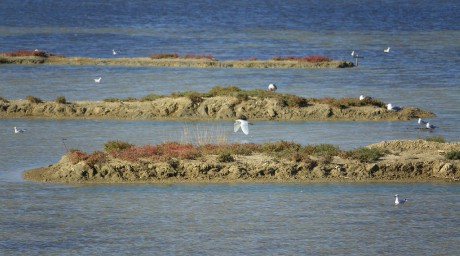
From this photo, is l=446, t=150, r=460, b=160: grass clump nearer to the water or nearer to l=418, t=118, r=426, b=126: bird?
the water

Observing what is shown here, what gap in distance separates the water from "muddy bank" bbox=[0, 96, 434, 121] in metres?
1.30

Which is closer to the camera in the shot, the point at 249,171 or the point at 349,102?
the point at 249,171

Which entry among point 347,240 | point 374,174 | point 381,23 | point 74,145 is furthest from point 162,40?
point 347,240

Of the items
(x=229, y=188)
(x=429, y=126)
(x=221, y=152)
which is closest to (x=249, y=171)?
(x=229, y=188)

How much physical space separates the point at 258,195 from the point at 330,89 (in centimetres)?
2665

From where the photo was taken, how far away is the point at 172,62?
72.6m

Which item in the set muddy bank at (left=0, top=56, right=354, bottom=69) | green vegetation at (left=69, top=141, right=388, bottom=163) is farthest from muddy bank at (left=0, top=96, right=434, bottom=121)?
muddy bank at (left=0, top=56, right=354, bottom=69)

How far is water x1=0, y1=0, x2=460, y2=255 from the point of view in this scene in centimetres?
2670

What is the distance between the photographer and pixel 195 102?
4828 cm

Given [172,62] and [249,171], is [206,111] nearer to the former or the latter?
[249,171]

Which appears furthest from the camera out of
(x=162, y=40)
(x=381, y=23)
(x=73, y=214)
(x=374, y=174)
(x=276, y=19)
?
(x=276, y=19)

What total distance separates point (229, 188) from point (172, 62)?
134ft

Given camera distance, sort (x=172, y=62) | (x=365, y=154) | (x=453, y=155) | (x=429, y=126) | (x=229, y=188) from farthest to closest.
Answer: (x=172, y=62), (x=429, y=126), (x=453, y=155), (x=365, y=154), (x=229, y=188)

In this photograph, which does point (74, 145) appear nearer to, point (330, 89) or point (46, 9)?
point (330, 89)
